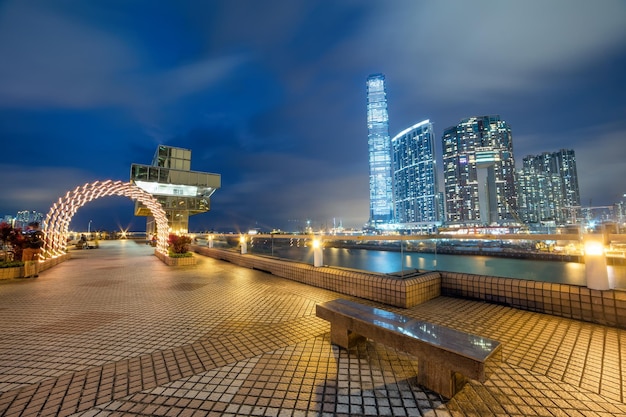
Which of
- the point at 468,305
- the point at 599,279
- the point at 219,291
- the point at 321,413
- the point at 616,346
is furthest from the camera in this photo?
the point at 219,291

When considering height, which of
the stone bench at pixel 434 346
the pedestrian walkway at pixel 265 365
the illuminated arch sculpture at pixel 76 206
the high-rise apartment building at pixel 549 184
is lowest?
the pedestrian walkway at pixel 265 365

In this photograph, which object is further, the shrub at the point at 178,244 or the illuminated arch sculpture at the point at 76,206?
the illuminated arch sculpture at the point at 76,206

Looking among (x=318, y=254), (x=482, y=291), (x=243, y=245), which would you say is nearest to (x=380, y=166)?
(x=243, y=245)

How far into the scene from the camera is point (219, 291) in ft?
21.8

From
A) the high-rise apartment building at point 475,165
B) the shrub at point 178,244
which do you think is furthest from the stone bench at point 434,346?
the high-rise apartment building at point 475,165

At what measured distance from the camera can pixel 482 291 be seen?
5.17 meters

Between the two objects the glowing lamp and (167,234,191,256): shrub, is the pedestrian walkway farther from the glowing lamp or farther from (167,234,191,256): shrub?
(167,234,191,256): shrub

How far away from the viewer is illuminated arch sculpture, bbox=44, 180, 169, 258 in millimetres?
12555

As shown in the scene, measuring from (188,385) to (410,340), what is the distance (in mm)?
2253

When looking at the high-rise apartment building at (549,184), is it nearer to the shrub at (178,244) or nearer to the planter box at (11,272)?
the shrub at (178,244)

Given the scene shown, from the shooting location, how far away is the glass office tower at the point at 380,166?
144 meters

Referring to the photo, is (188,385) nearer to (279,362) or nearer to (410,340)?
(279,362)

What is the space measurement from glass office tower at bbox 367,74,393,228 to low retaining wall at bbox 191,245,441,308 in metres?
138

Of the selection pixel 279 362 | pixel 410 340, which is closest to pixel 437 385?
pixel 410 340
